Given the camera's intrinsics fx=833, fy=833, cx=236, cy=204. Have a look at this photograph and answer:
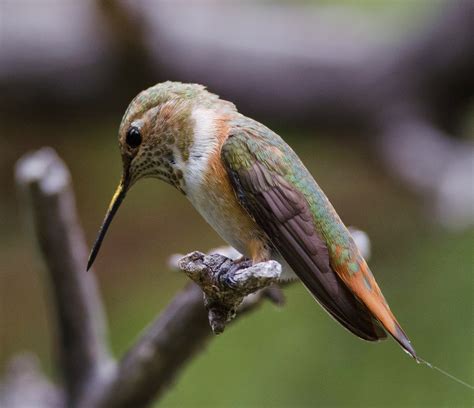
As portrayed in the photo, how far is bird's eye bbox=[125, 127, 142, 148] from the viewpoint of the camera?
2.03 metres

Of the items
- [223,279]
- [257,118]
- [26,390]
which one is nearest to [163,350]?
[223,279]

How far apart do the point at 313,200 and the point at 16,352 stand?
313 centimetres

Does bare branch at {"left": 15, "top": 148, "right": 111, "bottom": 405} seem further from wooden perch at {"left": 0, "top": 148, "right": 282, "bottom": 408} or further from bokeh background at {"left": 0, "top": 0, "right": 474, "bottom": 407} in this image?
bokeh background at {"left": 0, "top": 0, "right": 474, "bottom": 407}

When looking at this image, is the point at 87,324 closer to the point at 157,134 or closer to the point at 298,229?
the point at 157,134

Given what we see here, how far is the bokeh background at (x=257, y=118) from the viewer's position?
4176 millimetres

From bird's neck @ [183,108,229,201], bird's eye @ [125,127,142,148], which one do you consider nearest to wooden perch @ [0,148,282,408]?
bird's neck @ [183,108,229,201]

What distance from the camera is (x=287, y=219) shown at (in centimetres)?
185

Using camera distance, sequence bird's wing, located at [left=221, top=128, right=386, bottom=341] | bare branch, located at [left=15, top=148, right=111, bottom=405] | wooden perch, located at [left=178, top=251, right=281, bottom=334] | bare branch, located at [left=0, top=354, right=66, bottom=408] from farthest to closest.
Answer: bare branch, located at [left=0, top=354, right=66, bottom=408]
bare branch, located at [left=15, top=148, right=111, bottom=405]
bird's wing, located at [left=221, top=128, right=386, bottom=341]
wooden perch, located at [left=178, top=251, right=281, bottom=334]

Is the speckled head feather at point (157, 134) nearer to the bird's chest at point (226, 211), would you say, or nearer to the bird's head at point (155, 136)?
the bird's head at point (155, 136)

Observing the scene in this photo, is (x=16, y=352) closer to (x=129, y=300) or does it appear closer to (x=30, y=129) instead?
(x=129, y=300)

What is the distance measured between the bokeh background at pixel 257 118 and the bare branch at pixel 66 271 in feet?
4.40

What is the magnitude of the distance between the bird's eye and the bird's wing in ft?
0.84

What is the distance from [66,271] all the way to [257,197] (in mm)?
947

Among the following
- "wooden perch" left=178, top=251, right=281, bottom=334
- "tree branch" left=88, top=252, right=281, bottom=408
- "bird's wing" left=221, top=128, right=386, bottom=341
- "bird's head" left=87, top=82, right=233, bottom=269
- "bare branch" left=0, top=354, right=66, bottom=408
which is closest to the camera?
"wooden perch" left=178, top=251, right=281, bottom=334
